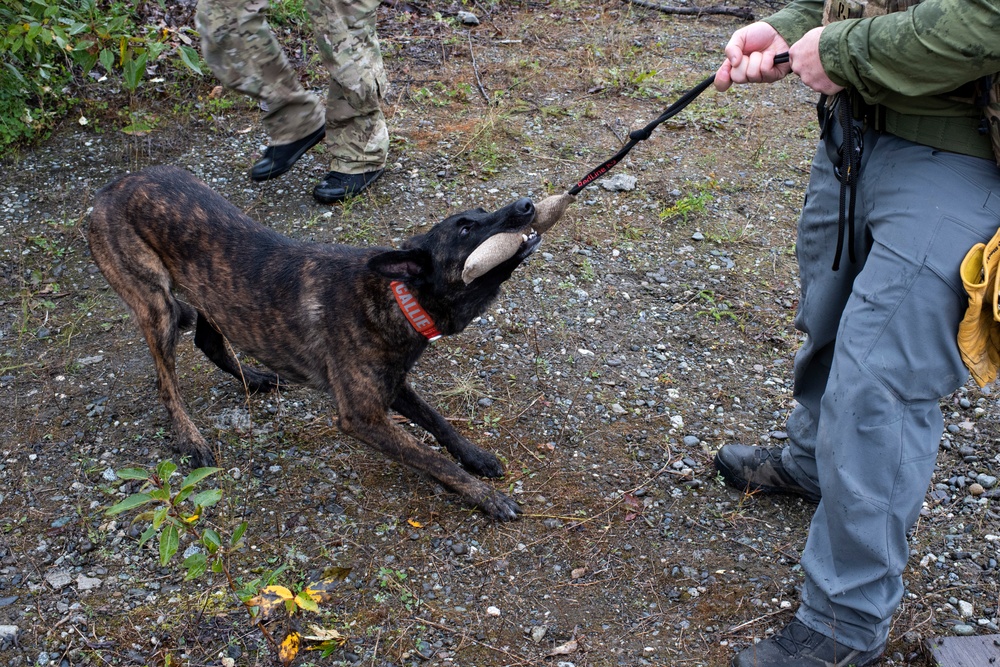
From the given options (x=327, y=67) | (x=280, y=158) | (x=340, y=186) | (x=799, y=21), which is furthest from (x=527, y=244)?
(x=280, y=158)

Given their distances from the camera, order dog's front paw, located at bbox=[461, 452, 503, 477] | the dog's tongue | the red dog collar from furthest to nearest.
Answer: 1. dog's front paw, located at bbox=[461, 452, 503, 477]
2. the red dog collar
3. the dog's tongue

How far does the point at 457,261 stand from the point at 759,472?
173 centimetres

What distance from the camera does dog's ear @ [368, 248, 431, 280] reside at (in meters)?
3.39

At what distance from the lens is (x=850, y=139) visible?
2688mm

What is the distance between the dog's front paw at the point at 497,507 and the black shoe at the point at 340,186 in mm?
2932

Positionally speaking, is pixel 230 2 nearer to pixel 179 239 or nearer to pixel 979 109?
pixel 179 239

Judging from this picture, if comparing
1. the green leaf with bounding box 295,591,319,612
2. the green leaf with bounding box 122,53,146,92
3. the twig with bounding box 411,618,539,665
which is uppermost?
the green leaf with bounding box 122,53,146,92

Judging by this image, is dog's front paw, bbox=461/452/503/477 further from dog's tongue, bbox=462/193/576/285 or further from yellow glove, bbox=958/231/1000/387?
yellow glove, bbox=958/231/1000/387

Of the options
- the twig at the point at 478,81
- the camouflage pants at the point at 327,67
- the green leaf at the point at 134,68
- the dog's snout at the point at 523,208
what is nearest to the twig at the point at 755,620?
the dog's snout at the point at 523,208

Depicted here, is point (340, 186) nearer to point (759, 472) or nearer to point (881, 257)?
point (759, 472)

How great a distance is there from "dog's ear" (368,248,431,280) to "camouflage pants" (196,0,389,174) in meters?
2.47

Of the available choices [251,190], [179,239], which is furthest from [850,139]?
[251,190]

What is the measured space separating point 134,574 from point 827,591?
2.80 m

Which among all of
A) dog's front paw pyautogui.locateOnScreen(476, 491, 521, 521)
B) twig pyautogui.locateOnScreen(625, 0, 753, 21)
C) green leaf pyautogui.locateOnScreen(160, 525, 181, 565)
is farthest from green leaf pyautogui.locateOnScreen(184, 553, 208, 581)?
twig pyautogui.locateOnScreen(625, 0, 753, 21)
